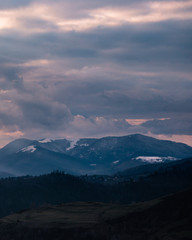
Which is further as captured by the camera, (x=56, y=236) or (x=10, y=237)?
(x=10, y=237)

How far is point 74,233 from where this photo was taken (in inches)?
6486

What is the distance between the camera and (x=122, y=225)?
6619 inches

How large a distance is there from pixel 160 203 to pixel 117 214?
65.1 feet

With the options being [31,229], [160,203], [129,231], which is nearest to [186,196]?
[160,203]

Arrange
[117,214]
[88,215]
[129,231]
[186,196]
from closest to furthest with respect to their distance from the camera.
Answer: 1. [129,231]
2. [186,196]
3. [117,214]
4. [88,215]

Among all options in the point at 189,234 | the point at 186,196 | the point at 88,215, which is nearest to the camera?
the point at 189,234

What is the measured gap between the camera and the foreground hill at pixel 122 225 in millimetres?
151375

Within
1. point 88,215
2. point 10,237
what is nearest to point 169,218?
point 88,215

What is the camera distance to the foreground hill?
151375mm

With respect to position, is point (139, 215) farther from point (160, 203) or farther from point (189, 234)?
point (189, 234)

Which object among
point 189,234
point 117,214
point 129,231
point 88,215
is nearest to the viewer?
point 189,234

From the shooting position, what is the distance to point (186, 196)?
172 meters

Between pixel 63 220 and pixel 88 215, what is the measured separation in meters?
15.6

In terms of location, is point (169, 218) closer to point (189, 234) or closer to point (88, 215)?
point (189, 234)
